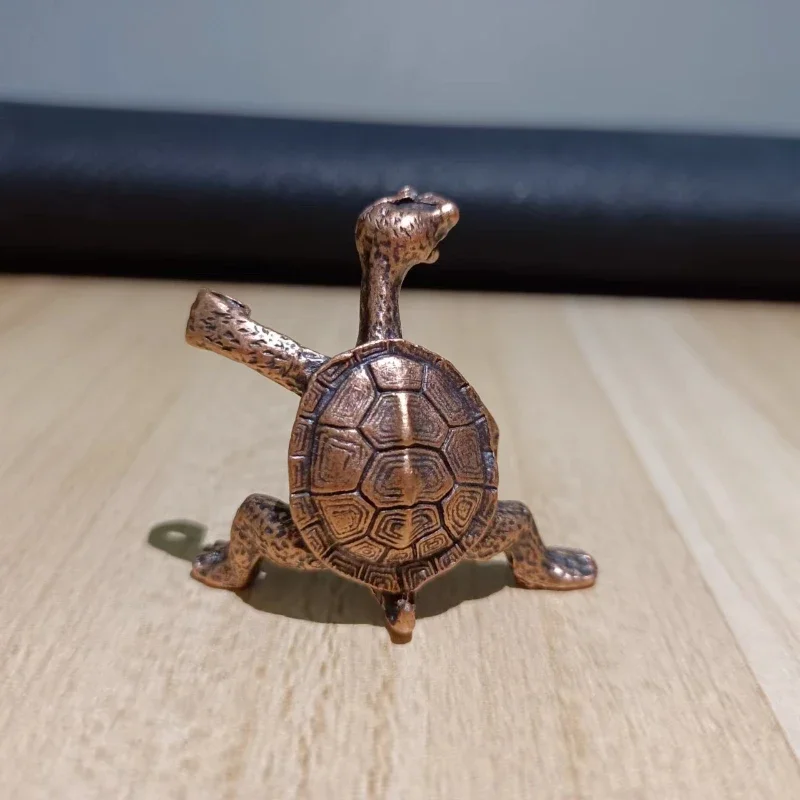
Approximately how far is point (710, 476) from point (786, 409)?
0.36 metres

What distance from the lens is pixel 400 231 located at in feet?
2.81

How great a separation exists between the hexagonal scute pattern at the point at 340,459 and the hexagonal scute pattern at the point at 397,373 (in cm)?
6

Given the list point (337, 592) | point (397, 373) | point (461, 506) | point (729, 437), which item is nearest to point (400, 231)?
point (397, 373)

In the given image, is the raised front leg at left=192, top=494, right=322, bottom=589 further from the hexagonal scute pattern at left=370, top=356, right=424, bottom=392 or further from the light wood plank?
the light wood plank

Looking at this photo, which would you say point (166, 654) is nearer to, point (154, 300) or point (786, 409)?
point (786, 409)

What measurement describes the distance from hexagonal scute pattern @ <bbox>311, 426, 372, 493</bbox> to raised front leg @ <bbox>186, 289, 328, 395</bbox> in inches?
2.8

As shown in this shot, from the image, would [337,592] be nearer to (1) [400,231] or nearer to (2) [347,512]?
(2) [347,512]

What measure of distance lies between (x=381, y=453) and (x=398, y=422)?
32mm

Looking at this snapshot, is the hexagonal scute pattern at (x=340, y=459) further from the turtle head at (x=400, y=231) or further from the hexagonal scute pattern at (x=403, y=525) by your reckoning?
the turtle head at (x=400, y=231)

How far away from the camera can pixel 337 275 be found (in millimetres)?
2182

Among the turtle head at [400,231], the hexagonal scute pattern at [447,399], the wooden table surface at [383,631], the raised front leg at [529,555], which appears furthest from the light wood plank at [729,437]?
the turtle head at [400,231]

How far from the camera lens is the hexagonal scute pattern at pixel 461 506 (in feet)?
2.65

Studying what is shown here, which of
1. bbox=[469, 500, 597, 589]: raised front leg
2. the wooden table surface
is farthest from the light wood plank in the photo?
bbox=[469, 500, 597, 589]: raised front leg

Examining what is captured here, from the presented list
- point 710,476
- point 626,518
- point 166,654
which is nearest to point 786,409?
point 710,476
